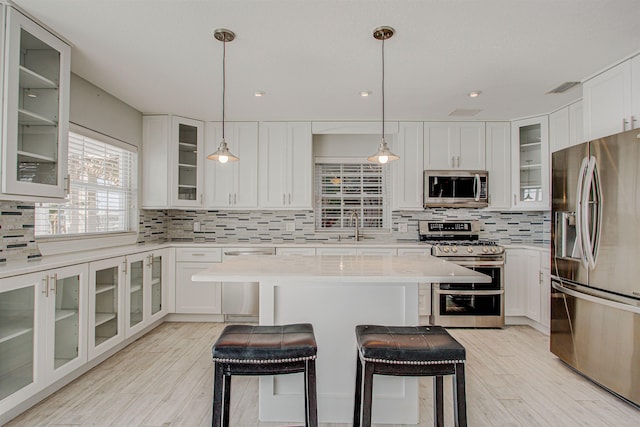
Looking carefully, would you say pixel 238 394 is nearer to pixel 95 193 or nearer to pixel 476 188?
pixel 95 193

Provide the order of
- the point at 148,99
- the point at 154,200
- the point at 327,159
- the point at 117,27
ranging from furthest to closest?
the point at 327,159 < the point at 154,200 < the point at 148,99 < the point at 117,27

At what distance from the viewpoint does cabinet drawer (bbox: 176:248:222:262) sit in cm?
383

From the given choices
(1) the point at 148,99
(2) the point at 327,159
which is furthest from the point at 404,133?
(1) the point at 148,99

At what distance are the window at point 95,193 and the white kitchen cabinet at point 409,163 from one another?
3053mm

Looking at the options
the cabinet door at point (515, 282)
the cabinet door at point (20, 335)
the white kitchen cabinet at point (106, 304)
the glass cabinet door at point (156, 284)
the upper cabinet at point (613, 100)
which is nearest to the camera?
the cabinet door at point (20, 335)

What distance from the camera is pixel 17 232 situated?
7.75 ft

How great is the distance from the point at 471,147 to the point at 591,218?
192cm

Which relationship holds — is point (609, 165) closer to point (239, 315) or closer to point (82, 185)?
point (239, 315)

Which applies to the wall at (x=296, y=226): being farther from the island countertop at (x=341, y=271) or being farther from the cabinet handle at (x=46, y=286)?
the cabinet handle at (x=46, y=286)

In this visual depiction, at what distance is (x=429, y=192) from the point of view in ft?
13.2

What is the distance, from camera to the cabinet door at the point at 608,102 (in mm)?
2469

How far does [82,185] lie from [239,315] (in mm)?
2044

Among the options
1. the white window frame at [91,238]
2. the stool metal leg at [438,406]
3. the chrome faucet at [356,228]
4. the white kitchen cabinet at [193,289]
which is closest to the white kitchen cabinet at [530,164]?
the chrome faucet at [356,228]

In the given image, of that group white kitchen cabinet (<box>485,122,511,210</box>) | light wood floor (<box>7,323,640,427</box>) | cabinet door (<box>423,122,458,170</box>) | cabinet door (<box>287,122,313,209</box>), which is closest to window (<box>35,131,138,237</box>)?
light wood floor (<box>7,323,640,427</box>)
